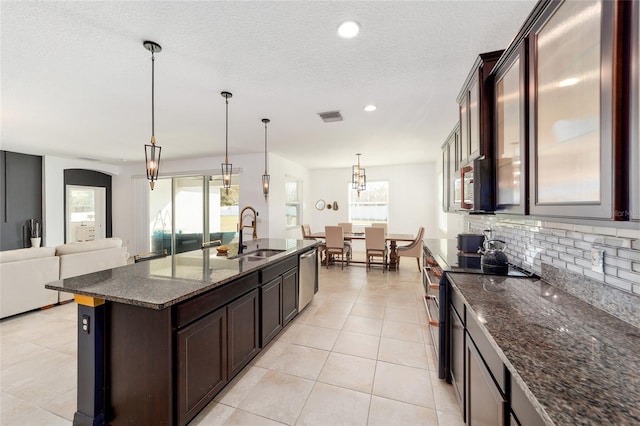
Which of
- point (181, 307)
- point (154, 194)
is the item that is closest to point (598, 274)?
point (181, 307)

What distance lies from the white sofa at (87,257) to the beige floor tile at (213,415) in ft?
11.1

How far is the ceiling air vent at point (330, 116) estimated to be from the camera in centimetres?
343

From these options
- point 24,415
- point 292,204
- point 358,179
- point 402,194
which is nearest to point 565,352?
point 24,415

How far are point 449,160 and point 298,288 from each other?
2693 mm

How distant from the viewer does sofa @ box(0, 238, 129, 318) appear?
319cm

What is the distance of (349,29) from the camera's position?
1.79m

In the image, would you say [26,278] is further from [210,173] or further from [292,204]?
[292,204]

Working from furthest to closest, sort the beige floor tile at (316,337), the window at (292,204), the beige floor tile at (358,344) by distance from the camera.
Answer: the window at (292,204) < the beige floor tile at (316,337) < the beige floor tile at (358,344)

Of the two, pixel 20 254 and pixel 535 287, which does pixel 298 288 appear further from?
pixel 20 254

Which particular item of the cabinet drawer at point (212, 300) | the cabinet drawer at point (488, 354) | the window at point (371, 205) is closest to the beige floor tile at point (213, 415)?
the cabinet drawer at point (212, 300)

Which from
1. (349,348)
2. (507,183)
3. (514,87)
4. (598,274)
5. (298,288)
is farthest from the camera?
(298,288)

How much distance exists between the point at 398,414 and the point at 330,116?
3.24m

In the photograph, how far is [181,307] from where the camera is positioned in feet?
5.12

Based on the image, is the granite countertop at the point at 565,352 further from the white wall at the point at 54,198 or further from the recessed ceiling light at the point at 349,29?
the white wall at the point at 54,198
